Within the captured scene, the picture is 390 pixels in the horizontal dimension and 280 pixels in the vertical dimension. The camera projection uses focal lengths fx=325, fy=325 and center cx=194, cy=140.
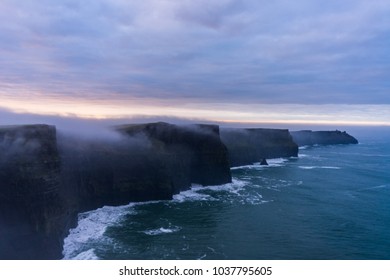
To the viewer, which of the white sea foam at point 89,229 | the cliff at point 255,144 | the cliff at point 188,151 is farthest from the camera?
the cliff at point 255,144

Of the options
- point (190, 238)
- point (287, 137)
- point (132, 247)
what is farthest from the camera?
point (287, 137)

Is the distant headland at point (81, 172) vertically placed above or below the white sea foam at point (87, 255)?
above

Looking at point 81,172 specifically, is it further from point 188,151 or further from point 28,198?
point 188,151

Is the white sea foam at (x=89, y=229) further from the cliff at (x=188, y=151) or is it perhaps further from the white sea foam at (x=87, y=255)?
the cliff at (x=188, y=151)

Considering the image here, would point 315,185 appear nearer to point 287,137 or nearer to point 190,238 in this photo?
point 190,238

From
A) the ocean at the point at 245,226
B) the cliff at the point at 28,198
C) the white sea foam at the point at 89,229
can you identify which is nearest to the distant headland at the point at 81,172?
the cliff at the point at 28,198

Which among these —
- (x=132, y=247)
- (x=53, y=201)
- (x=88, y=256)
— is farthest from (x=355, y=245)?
(x=53, y=201)

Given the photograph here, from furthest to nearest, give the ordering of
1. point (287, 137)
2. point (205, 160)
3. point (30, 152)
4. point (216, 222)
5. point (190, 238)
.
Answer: point (287, 137), point (205, 160), point (216, 222), point (190, 238), point (30, 152)
